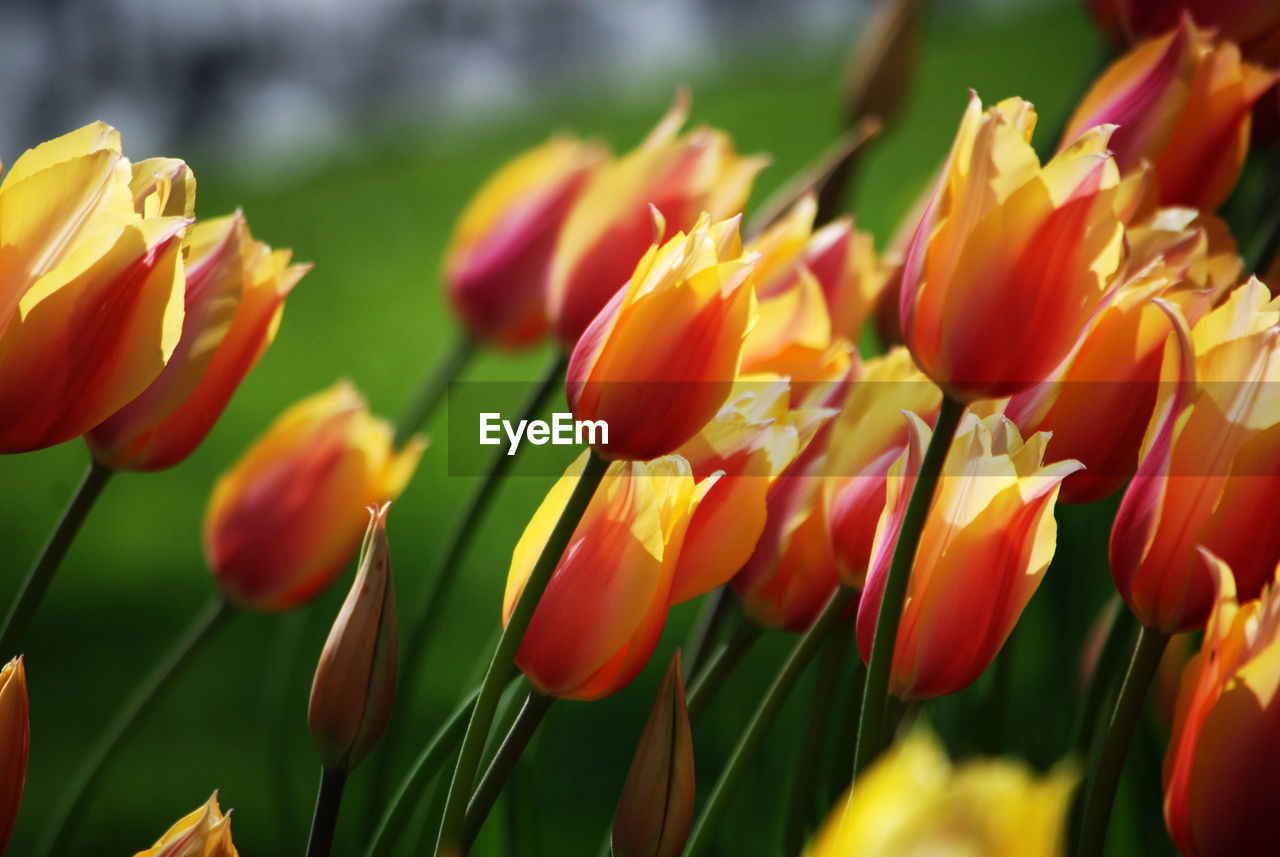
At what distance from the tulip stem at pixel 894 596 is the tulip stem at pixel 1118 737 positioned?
49 mm

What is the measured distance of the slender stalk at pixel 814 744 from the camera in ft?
0.91

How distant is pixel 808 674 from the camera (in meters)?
0.48

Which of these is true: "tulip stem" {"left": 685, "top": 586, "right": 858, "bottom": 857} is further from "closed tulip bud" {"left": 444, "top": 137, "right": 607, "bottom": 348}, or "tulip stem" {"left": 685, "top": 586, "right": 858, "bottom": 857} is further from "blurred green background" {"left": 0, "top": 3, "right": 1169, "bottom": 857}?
"closed tulip bud" {"left": 444, "top": 137, "right": 607, "bottom": 348}

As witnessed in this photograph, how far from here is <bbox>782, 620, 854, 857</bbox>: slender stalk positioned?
0.91ft

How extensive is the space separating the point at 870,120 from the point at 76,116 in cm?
269

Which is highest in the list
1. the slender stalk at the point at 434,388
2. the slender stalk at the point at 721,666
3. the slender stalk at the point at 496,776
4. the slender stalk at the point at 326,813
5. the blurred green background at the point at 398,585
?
the slender stalk at the point at 496,776

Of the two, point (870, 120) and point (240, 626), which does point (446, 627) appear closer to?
point (240, 626)

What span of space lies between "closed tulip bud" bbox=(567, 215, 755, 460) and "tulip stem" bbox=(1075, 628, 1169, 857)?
97 mm

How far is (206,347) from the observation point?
9.9 inches

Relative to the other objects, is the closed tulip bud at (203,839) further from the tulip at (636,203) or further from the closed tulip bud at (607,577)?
the tulip at (636,203)

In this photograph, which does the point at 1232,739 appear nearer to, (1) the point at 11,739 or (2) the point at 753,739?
(2) the point at 753,739

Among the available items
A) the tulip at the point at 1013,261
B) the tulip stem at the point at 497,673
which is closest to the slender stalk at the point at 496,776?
the tulip stem at the point at 497,673

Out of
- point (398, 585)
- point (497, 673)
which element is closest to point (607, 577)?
point (497, 673)

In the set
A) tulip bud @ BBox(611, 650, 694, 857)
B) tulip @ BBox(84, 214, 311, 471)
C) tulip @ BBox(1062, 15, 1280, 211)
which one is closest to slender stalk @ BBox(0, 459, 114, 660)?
tulip @ BBox(84, 214, 311, 471)
